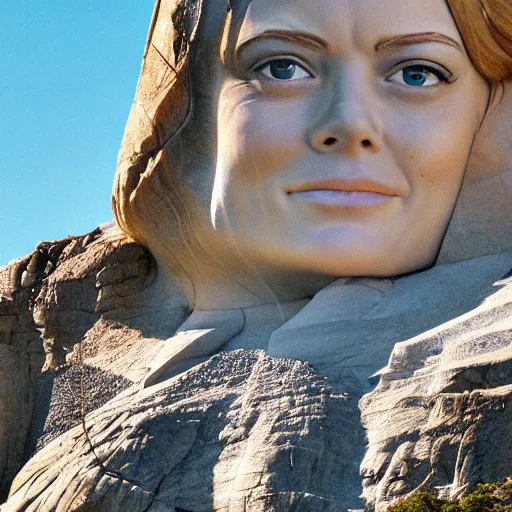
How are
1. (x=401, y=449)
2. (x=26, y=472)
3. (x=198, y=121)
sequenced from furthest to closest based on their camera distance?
(x=198, y=121) < (x=26, y=472) < (x=401, y=449)

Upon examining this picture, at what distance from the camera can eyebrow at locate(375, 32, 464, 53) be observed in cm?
738

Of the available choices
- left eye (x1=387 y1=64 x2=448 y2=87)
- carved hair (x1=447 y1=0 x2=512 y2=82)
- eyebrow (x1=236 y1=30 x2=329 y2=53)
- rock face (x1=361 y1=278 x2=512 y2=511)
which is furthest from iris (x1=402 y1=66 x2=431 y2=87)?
rock face (x1=361 y1=278 x2=512 y2=511)

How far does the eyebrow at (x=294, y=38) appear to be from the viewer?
7.40 m

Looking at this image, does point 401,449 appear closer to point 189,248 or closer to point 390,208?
point 390,208

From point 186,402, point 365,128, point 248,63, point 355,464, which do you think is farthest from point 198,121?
point 355,464

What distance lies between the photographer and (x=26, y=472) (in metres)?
7.32

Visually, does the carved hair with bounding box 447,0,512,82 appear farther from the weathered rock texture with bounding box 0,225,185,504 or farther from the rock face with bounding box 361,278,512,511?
the weathered rock texture with bounding box 0,225,185,504

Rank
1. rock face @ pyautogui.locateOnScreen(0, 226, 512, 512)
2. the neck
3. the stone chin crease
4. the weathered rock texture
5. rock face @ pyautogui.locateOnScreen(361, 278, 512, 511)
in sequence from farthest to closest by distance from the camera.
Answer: the weathered rock texture < the neck < the stone chin crease < rock face @ pyautogui.locateOnScreen(0, 226, 512, 512) < rock face @ pyautogui.locateOnScreen(361, 278, 512, 511)

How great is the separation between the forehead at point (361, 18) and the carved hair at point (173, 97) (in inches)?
4.9

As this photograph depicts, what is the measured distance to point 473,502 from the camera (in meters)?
5.68

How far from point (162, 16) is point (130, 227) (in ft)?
3.47

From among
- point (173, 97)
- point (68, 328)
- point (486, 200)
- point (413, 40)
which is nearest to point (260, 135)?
point (173, 97)

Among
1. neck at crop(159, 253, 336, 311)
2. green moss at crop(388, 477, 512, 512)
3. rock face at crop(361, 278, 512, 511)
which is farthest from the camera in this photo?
neck at crop(159, 253, 336, 311)

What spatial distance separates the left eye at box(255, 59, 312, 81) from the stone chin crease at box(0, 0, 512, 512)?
55 millimetres
